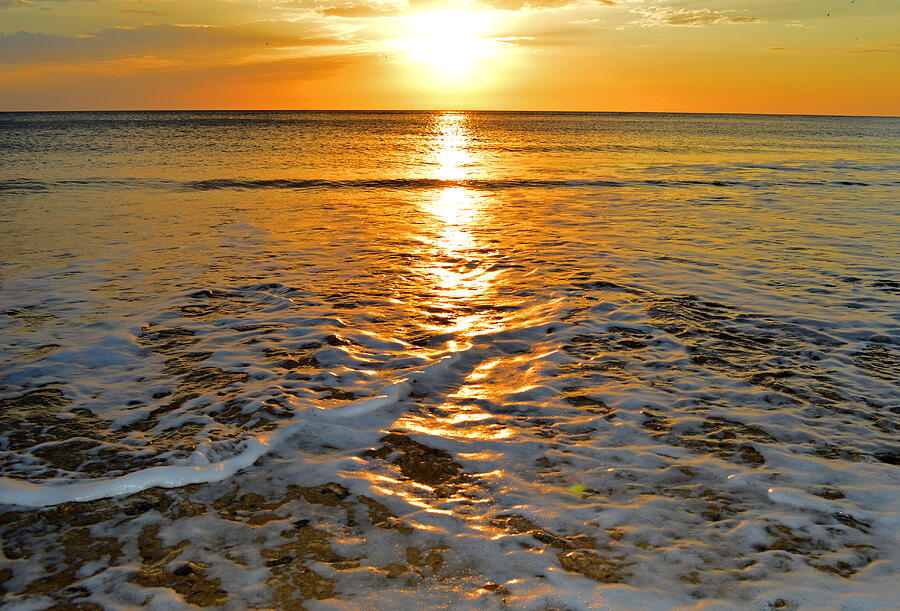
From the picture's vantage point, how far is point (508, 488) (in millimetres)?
4180

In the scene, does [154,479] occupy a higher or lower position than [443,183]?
lower

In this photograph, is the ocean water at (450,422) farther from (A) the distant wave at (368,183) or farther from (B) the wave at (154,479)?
(A) the distant wave at (368,183)

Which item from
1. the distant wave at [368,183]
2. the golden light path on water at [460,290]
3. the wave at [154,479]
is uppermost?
the distant wave at [368,183]

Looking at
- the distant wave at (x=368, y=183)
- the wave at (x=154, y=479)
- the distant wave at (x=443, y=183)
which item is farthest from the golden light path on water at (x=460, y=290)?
the distant wave at (x=368, y=183)

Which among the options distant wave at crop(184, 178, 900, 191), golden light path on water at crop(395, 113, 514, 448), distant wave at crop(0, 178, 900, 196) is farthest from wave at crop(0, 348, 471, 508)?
distant wave at crop(184, 178, 900, 191)

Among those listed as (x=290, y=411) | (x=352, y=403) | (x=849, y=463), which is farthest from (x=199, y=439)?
(x=849, y=463)

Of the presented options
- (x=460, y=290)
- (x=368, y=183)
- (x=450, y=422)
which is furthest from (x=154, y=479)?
(x=368, y=183)

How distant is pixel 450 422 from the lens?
519 centimetres

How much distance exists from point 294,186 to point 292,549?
20907 mm

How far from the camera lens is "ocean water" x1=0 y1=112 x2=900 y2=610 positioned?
Result: 3350mm

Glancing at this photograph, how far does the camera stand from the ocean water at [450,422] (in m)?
3.35

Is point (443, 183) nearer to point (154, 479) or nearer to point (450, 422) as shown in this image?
point (450, 422)

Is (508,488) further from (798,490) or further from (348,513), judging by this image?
(798,490)

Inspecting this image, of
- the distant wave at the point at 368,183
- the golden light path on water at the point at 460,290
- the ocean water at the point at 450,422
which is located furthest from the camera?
the distant wave at the point at 368,183
